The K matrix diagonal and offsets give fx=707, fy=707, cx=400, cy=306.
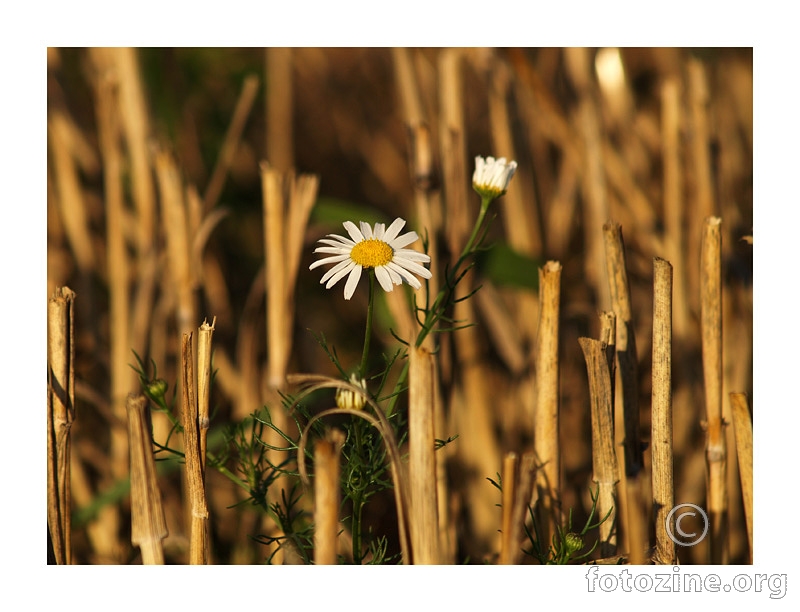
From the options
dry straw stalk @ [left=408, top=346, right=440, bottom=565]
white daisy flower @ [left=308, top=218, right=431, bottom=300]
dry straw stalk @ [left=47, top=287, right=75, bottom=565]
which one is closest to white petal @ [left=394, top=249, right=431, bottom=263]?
white daisy flower @ [left=308, top=218, right=431, bottom=300]

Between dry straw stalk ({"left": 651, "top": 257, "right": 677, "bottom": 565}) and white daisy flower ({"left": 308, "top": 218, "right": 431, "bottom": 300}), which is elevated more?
white daisy flower ({"left": 308, "top": 218, "right": 431, "bottom": 300})

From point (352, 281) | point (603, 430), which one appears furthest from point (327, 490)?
point (603, 430)

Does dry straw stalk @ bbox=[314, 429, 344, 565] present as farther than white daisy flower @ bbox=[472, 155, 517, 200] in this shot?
No

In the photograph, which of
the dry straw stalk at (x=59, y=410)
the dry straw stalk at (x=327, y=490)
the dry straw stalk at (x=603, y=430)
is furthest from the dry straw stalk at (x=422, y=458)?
the dry straw stalk at (x=59, y=410)

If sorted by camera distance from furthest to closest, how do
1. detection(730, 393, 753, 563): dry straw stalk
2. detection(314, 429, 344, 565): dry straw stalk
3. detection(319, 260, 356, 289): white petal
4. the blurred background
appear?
the blurred background
detection(730, 393, 753, 563): dry straw stalk
detection(319, 260, 356, 289): white petal
detection(314, 429, 344, 565): dry straw stalk

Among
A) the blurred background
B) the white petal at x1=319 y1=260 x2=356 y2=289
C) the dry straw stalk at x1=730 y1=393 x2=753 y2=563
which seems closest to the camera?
the white petal at x1=319 y1=260 x2=356 y2=289

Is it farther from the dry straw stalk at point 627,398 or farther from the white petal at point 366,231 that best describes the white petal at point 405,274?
the dry straw stalk at point 627,398

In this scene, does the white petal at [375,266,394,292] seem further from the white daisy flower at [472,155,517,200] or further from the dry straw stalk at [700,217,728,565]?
the dry straw stalk at [700,217,728,565]
